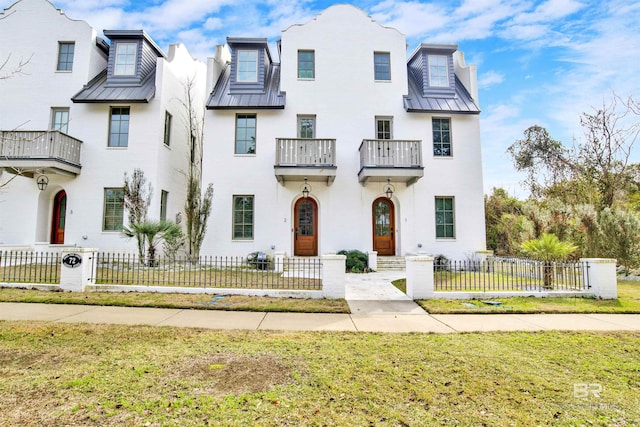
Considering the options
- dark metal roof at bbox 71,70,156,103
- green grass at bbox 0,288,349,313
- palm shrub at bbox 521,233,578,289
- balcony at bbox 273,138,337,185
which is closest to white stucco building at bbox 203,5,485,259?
balcony at bbox 273,138,337,185

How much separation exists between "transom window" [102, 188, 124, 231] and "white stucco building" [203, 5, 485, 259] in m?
3.78

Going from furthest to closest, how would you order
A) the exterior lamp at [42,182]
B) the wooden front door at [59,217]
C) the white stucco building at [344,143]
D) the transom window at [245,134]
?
the transom window at [245,134] → the white stucco building at [344,143] → the wooden front door at [59,217] → the exterior lamp at [42,182]

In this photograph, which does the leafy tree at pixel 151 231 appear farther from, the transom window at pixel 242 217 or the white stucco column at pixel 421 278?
the white stucco column at pixel 421 278

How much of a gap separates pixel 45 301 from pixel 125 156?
8.61 meters

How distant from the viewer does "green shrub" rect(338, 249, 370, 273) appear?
1233 centimetres

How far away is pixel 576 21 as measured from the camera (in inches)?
403

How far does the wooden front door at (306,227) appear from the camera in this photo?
14445 millimetres

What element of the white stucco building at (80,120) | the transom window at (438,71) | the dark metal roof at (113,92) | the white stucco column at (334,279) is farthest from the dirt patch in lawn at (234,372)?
the transom window at (438,71)

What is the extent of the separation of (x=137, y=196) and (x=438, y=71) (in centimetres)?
1528

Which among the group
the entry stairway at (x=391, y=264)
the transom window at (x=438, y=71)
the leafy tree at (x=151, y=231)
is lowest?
the entry stairway at (x=391, y=264)

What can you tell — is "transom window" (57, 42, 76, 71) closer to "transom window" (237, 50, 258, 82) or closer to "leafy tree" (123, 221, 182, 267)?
"transom window" (237, 50, 258, 82)

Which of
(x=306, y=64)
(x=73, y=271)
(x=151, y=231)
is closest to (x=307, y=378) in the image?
(x=73, y=271)

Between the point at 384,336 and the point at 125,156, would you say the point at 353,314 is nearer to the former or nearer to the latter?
the point at 384,336

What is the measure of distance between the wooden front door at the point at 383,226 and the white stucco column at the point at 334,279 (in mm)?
7201
